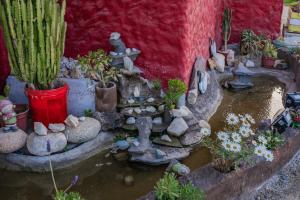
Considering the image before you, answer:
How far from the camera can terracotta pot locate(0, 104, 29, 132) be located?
5.03 metres

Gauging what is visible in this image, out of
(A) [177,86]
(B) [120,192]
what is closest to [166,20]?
(A) [177,86]

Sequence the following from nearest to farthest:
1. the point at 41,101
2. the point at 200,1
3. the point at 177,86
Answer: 1. the point at 41,101
2. the point at 177,86
3. the point at 200,1

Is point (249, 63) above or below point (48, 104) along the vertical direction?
above

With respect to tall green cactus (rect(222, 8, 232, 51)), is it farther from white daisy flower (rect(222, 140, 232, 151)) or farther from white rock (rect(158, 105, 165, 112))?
white daisy flower (rect(222, 140, 232, 151))

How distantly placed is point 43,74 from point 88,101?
0.82 meters

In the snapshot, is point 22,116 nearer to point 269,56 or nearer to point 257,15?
point 269,56

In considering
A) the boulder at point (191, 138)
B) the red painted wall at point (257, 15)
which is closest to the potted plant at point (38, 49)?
the boulder at point (191, 138)

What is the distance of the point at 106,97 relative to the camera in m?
5.40

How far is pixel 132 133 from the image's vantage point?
5293 mm

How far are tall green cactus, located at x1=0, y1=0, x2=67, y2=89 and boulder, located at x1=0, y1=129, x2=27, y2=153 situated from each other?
28.1 inches

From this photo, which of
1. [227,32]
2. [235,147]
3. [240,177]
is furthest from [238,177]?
[227,32]

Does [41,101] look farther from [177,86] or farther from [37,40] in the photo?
[177,86]

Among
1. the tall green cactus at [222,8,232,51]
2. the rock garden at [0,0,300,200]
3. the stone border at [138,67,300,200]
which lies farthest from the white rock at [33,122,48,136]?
the tall green cactus at [222,8,232,51]

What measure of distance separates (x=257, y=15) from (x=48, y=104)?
605cm
